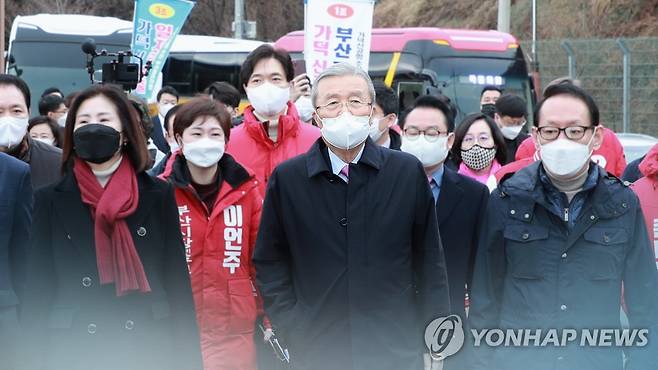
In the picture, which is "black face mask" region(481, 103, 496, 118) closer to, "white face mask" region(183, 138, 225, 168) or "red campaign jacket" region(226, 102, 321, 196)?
"red campaign jacket" region(226, 102, 321, 196)

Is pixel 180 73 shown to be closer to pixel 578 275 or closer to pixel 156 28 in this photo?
pixel 156 28

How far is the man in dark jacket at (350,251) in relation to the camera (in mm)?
4285

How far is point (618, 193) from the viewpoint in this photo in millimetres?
4680

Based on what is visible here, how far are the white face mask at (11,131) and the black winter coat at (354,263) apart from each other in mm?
2152

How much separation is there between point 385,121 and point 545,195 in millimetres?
2398

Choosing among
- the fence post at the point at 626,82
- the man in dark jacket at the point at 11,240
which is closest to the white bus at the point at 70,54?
the fence post at the point at 626,82

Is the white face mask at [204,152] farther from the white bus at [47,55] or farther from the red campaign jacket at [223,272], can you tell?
the white bus at [47,55]

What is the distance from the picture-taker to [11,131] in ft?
19.6

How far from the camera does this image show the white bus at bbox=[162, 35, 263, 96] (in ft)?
77.2

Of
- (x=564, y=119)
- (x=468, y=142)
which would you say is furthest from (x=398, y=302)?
(x=468, y=142)

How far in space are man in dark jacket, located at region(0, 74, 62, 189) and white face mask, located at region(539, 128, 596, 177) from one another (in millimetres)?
2686

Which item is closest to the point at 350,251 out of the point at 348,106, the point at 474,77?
the point at 348,106

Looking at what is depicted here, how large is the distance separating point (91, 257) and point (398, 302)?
4.15ft

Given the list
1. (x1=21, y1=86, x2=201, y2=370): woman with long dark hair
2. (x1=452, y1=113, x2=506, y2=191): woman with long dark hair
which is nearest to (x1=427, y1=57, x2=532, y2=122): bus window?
(x1=452, y1=113, x2=506, y2=191): woman with long dark hair
